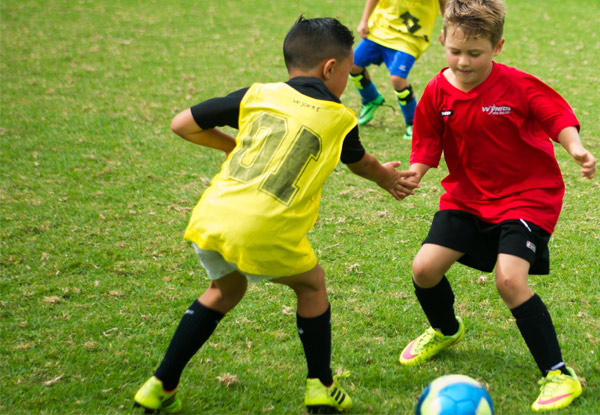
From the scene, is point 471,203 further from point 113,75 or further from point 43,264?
point 113,75

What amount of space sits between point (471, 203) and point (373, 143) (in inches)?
157

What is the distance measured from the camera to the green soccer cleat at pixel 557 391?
3053 millimetres

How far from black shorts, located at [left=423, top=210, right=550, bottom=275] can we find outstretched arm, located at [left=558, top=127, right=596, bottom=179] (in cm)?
34

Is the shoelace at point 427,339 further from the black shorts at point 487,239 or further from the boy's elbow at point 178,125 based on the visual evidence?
the boy's elbow at point 178,125

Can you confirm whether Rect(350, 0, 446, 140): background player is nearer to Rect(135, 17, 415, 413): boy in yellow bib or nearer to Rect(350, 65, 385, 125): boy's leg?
Rect(350, 65, 385, 125): boy's leg

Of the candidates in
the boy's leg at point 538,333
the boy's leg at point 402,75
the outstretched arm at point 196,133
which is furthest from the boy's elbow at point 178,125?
the boy's leg at point 402,75

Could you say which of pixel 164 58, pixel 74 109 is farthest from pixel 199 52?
pixel 74 109

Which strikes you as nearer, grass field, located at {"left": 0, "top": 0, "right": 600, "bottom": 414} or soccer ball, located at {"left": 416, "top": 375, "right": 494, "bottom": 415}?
soccer ball, located at {"left": 416, "top": 375, "right": 494, "bottom": 415}

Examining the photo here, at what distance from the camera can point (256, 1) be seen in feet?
50.9

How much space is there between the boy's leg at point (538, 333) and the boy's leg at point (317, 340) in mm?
803

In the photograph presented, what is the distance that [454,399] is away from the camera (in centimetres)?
274

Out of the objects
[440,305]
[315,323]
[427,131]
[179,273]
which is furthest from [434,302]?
[179,273]

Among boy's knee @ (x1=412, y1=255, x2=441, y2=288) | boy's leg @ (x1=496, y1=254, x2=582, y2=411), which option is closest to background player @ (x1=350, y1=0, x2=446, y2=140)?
boy's knee @ (x1=412, y1=255, x2=441, y2=288)

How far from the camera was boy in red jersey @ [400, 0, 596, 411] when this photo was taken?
3.14 metres
